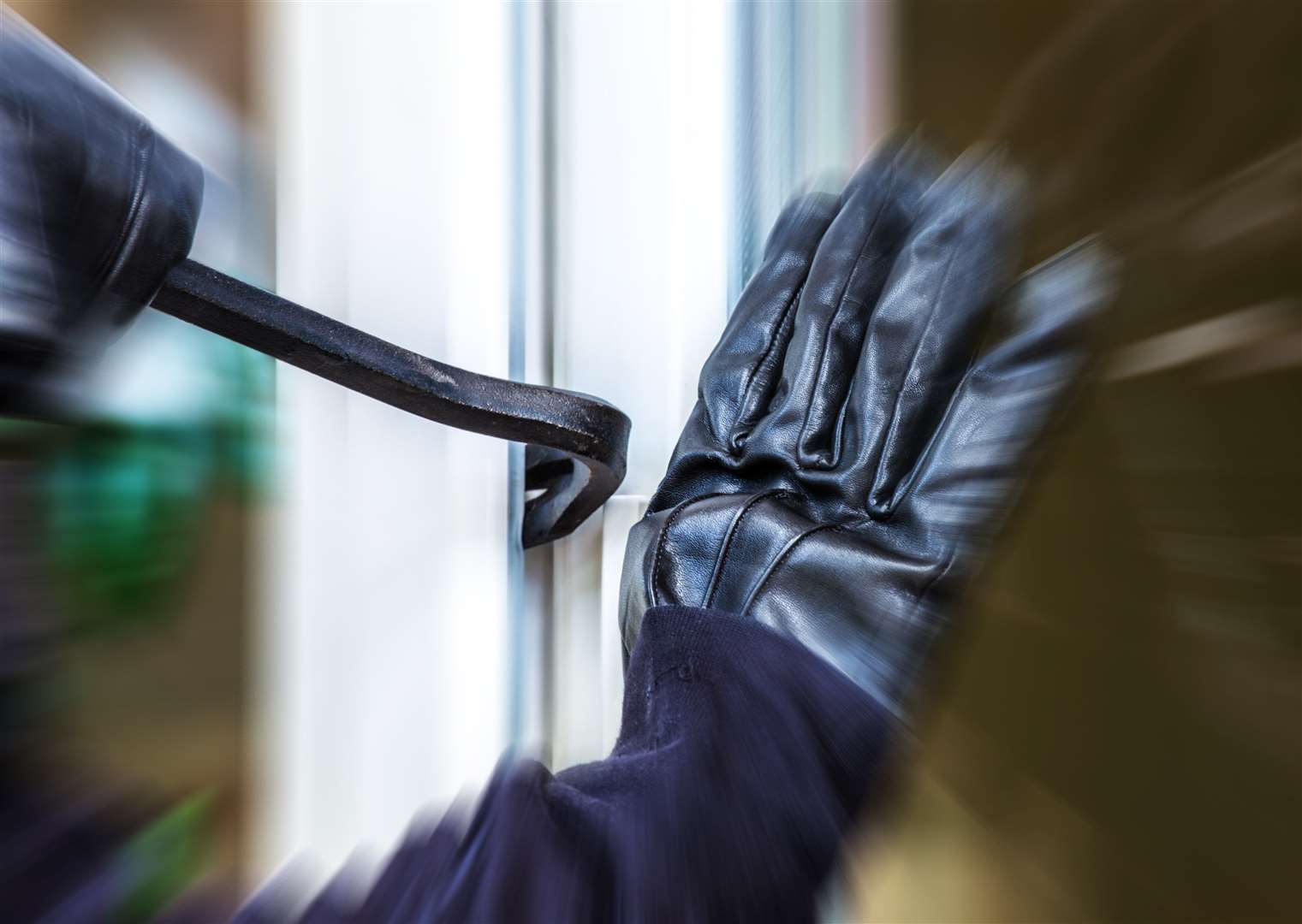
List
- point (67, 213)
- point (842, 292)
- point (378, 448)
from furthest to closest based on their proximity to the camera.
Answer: point (842, 292) → point (378, 448) → point (67, 213)

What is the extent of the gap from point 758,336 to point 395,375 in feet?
1.01

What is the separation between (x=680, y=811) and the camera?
0.95ft

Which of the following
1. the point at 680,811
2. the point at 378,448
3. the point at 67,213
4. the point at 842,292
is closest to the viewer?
the point at 67,213

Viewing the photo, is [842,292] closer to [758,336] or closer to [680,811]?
A: [758,336]

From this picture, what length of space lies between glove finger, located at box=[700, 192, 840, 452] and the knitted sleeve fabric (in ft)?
0.55

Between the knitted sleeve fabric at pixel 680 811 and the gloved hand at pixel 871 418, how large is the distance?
5cm

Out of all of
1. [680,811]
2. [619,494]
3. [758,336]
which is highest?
[758,336]

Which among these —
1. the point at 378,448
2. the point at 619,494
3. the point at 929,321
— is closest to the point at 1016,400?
the point at 929,321

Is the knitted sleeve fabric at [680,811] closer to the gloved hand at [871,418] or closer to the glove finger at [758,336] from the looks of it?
the gloved hand at [871,418]

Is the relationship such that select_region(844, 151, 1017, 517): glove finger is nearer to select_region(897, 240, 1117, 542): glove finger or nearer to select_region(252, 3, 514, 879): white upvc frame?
select_region(897, 240, 1117, 542): glove finger

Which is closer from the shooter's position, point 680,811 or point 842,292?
point 680,811

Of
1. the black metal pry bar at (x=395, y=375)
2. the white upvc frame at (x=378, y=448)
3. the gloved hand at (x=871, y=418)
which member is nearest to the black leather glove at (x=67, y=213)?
the black metal pry bar at (x=395, y=375)

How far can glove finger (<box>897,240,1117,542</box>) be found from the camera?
42 cm

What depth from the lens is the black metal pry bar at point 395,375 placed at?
0.91 ft
